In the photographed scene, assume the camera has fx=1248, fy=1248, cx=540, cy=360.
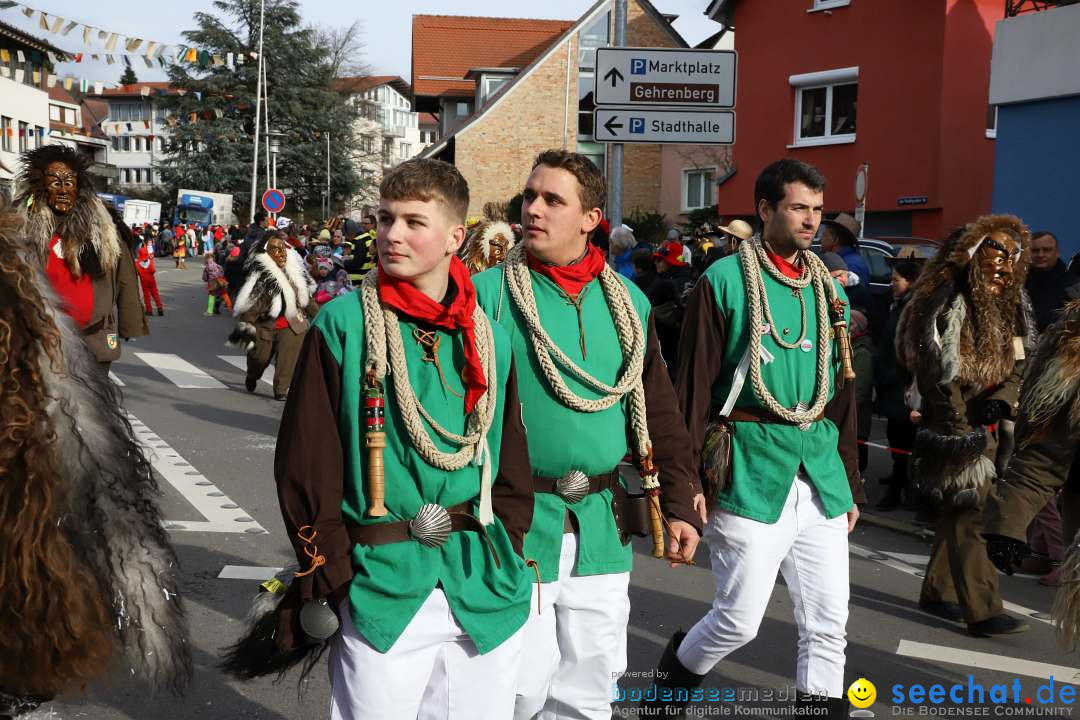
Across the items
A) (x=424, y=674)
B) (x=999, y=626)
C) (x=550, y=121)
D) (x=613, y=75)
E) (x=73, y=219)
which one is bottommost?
(x=999, y=626)

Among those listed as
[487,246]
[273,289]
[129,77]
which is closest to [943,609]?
[487,246]

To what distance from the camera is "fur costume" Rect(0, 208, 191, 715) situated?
2789 mm

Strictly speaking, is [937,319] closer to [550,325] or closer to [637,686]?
[637,686]

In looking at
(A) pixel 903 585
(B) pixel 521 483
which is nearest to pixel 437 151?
(A) pixel 903 585

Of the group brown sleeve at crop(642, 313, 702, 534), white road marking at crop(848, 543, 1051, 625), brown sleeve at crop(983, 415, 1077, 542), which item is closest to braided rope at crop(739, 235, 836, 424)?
brown sleeve at crop(642, 313, 702, 534)

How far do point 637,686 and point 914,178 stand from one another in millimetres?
20709

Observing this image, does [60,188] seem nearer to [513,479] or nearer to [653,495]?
[653,495]

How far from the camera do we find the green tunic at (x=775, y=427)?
4273 mm

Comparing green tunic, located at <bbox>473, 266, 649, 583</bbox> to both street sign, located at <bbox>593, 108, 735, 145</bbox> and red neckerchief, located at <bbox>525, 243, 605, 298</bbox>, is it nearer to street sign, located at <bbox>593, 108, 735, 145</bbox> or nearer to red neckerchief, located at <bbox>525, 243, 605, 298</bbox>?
red neckerchief, located at <bbox>525, 243, 605, 298</bbox>

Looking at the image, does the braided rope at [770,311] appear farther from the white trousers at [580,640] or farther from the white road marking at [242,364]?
the white road marking at [242,364]

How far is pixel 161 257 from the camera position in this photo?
60.9 m

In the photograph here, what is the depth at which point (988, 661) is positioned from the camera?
5.61 meters

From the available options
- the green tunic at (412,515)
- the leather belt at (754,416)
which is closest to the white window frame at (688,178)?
the leather belt at (754,416)

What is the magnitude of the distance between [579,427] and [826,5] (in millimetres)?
24240
